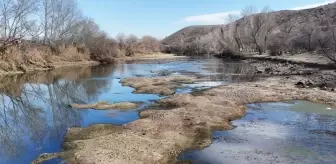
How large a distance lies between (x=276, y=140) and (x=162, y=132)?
4.88m

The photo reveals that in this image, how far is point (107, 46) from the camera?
78.6 m

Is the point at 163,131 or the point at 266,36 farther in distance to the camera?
the point at 266,36

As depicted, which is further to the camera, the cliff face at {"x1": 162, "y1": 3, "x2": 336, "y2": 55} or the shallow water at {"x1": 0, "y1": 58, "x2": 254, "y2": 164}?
the cliff face at {"x1": 162, "y1": 3, "x2": 336, "y2": 55}

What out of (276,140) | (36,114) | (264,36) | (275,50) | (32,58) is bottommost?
(276,140)

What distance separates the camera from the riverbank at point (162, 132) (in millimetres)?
11156

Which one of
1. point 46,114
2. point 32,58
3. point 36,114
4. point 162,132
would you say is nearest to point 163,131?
point 162,132

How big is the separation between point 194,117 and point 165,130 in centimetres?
275

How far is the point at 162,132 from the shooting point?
548 inches

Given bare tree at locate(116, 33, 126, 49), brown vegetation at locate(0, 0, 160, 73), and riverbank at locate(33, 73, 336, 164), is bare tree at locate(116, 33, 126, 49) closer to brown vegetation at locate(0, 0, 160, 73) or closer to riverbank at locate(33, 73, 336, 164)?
brown vegetation at locate(0, 0, 160, 73)

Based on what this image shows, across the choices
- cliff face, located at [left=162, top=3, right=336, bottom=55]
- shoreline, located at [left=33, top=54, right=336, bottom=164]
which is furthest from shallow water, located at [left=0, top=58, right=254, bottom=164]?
cliff face, located at [left=162, top=3, right=336, bottom=55]

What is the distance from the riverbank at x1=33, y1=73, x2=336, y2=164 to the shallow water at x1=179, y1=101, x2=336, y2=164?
738mm

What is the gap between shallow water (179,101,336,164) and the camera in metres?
11.3

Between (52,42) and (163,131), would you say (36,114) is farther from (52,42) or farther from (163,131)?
(52,42)

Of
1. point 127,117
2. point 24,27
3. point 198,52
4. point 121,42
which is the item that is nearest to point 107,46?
point 121,42
